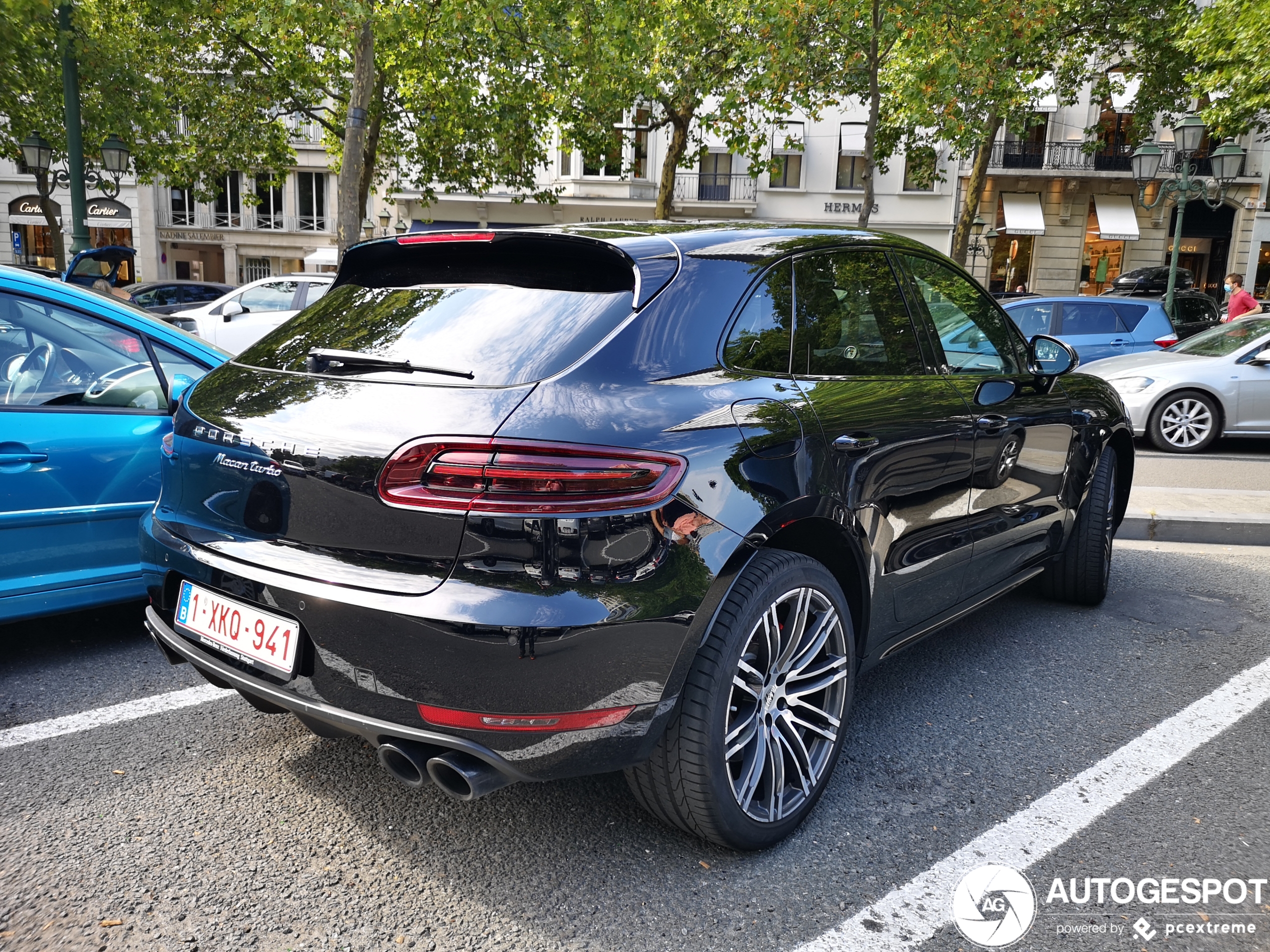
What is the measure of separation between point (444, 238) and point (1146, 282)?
2673cm

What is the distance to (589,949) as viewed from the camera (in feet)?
7.14

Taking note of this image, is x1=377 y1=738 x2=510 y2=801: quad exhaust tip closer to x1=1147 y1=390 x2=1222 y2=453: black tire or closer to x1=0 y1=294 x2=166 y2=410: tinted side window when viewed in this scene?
x1=0 y1=294 x2=166 y2=410: tinted side window

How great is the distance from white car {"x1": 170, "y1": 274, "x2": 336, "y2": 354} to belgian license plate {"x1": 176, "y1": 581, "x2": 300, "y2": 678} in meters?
11.2

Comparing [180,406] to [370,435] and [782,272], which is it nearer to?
[370,435]

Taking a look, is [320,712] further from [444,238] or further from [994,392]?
[994,392]

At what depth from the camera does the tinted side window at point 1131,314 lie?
13.3m

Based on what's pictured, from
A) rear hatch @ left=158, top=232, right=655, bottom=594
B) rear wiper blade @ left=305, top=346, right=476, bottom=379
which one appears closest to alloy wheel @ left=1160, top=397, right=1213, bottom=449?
rear hatch @ left=158, top=232, right=655, bottom=594

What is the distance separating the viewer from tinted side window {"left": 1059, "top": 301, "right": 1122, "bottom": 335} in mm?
13398

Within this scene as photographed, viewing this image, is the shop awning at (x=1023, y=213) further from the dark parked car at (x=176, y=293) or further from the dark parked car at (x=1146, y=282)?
the dark parked car at (x=176, y=293)

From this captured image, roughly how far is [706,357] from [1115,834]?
1706 millimetres

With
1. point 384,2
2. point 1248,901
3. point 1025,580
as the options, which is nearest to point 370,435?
point 1248,901

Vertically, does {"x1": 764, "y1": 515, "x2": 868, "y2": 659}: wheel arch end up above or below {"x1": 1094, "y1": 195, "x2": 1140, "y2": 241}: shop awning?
below

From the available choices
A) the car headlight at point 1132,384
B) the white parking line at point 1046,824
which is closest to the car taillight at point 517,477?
the white parking line at point 1046,824

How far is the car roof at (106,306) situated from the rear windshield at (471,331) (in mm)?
1189
